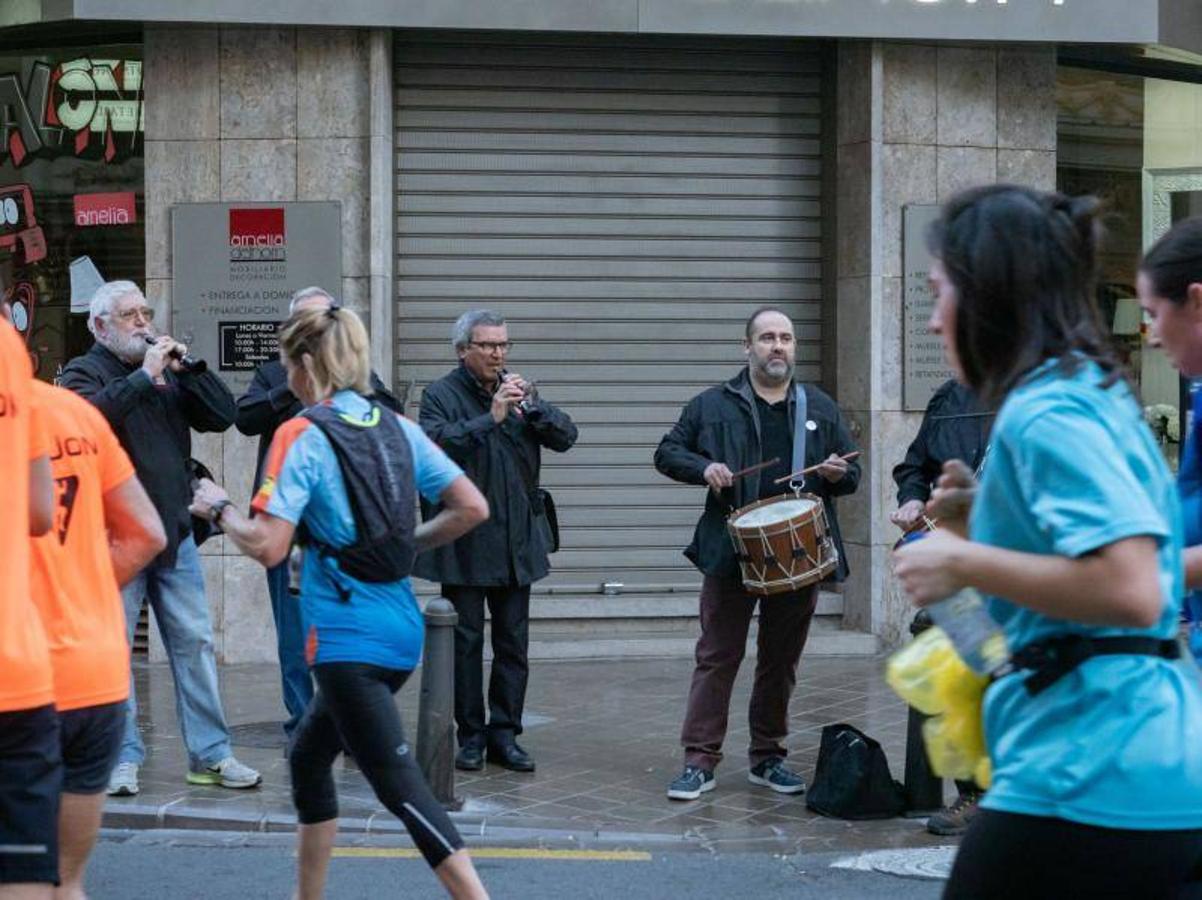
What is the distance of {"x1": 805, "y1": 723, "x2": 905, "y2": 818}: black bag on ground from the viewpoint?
7.36 m

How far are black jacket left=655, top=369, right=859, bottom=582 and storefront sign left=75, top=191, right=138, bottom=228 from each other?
5025 millimetres

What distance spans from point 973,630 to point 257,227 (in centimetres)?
874

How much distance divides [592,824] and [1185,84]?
27.3ft

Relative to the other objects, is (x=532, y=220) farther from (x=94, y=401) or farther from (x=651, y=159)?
(x=94, y=401)

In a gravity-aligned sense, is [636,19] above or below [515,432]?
above

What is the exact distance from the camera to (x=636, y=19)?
11.1 meters

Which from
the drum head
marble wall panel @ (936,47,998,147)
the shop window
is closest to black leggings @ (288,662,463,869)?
the drum head

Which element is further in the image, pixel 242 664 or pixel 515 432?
pixel 242 664

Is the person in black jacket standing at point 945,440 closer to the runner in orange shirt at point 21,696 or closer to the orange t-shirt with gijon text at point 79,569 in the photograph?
the orange t-shirt with gijon text at point 79,569

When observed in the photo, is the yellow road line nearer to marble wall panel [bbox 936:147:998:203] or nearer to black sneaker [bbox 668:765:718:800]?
black sneaker [bbox 668:765:718:800]

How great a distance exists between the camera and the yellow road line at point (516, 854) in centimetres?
685

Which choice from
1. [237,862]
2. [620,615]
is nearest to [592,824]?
[237,862]

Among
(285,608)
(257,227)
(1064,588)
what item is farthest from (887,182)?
(1064,588)

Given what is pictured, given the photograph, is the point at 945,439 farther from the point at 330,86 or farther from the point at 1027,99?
the point at 330,86
